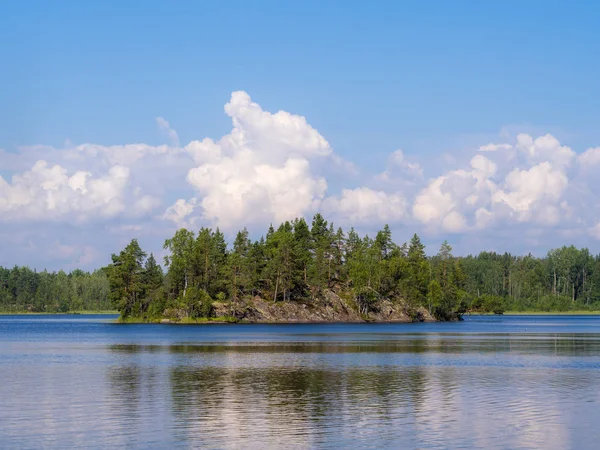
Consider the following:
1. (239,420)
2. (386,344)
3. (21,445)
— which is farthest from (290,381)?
(386,344)

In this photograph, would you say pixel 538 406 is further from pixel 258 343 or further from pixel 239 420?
pixel 258 343

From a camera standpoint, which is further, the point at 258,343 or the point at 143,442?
the point at 258,343

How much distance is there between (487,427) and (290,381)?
84.6ft

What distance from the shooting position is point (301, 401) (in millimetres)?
53344

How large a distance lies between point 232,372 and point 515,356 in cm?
3785

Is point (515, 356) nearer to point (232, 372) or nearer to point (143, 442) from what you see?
point (232, 372)

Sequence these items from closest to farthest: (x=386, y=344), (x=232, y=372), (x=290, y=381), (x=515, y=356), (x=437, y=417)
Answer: (x=437, y=417), (x=290, y=381), (x=232, y=372), (x=515, y=356), (x=386, y=344)

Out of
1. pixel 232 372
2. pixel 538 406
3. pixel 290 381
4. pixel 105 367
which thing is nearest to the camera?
pixel 538 406

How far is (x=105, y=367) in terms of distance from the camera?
80.3 meters

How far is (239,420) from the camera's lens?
4519cm

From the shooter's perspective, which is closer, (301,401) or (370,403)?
(370,403)

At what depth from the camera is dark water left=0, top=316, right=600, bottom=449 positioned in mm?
39688

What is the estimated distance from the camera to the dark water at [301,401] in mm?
39688

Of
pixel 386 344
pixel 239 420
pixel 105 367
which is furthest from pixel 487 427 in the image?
pixel 386 344
